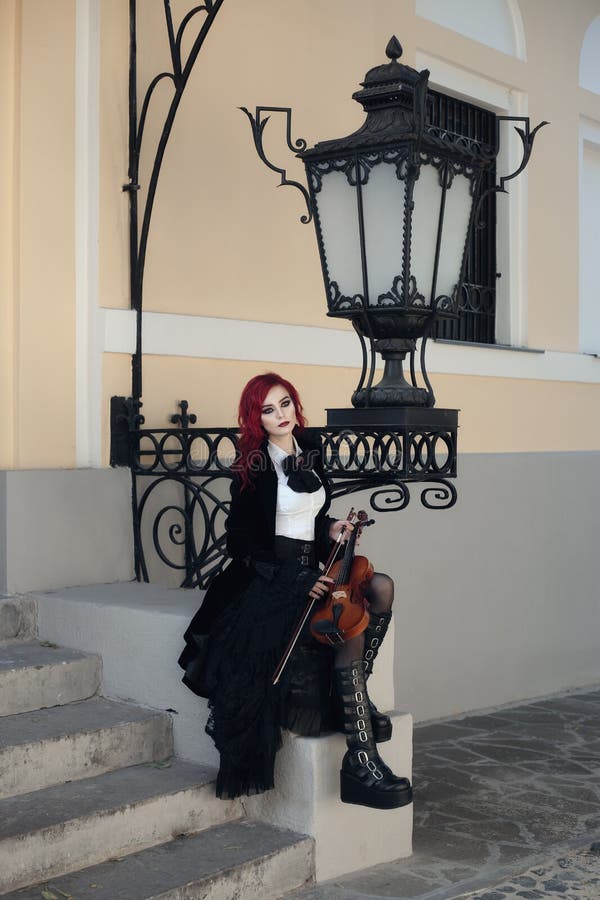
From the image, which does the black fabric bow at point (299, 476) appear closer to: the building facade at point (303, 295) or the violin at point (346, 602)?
the violin at point (346, 602)

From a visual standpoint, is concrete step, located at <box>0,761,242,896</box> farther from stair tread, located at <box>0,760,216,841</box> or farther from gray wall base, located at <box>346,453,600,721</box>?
gray wall base, located at <box>346,453,600,721</box>

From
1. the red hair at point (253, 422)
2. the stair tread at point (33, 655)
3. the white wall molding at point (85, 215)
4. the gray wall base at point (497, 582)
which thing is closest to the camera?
the red hair at point (253, 422)

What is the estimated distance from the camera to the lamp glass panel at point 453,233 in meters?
4.20

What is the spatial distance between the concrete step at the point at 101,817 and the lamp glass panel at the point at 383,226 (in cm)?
181

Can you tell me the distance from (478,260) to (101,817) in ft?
16.3

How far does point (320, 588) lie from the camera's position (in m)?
4.09

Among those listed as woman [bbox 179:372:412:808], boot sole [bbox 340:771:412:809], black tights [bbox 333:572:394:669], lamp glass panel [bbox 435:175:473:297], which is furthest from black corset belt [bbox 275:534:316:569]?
lamp glass panel [bbox 435:175:473:297]

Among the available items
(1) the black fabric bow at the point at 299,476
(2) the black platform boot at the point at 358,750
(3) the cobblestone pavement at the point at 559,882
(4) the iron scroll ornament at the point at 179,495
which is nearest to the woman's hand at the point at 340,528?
(1) the black fabric bow at the point at 299,476

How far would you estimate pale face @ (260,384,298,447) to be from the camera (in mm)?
4328

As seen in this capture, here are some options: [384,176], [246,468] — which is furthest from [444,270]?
[246,468]

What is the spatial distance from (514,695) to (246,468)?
380cm

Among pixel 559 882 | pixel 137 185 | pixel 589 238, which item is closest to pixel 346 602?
pixel 559 882

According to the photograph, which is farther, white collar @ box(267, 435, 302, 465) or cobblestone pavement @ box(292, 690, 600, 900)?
white collar @ box(267, 435, 302, 465)

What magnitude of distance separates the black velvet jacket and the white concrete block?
41cm
